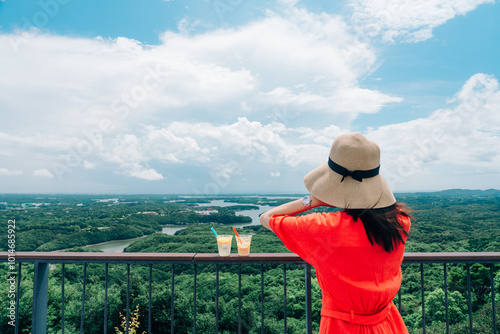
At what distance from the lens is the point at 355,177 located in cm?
120

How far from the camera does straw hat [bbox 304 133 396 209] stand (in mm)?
1170

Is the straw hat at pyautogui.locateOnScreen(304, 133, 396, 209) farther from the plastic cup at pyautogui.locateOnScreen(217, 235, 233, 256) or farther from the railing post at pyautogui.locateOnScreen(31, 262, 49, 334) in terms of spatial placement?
the railing post at pyautogui.locateOnScreen(31, 262, 49, 334)

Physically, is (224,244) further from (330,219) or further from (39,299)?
(39,299)

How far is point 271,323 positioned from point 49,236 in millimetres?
19365

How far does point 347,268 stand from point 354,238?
0.11 meters

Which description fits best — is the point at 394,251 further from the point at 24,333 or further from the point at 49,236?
the point at 49,236

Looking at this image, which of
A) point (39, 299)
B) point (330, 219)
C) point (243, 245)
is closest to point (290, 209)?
point (330, 219)

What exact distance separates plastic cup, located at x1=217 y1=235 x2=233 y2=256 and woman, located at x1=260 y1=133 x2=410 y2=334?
0.62m

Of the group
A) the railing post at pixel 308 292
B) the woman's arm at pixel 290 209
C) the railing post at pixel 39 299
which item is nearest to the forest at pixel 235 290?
the railing post at pixel 308 292

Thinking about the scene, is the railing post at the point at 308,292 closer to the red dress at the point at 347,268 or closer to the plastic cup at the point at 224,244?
the plastic cup at the point at 224,244

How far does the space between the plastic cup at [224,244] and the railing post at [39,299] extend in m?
1.15

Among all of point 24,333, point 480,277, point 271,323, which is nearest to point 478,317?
point 480,277

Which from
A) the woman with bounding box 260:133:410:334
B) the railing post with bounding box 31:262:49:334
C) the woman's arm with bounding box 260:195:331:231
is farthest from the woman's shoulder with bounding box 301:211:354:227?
the railing post with bounding box 31:262:49:334

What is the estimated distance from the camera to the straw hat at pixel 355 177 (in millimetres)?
1170
